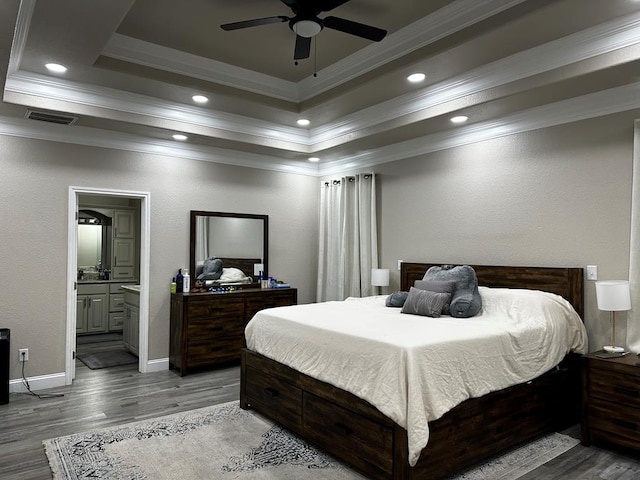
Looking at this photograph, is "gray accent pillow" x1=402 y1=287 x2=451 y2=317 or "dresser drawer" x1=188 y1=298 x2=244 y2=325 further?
"dresser drawer" x1=188 y1=298 x2=244 y2=325

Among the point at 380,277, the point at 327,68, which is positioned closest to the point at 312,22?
the point at 327,68

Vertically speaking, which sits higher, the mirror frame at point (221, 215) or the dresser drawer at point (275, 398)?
the mirror frame at point (221, 215)

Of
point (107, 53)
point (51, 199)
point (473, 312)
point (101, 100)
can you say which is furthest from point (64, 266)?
point (473, 312)

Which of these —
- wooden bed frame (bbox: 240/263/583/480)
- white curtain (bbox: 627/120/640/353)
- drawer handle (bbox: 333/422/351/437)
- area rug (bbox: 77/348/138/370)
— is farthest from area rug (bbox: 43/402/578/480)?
area rug (bbox: 77/348/138/370)

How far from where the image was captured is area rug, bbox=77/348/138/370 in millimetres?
5281

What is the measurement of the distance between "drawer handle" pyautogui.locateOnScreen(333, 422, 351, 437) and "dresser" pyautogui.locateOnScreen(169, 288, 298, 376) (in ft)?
8.09

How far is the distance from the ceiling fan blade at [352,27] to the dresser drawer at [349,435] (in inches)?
90.8

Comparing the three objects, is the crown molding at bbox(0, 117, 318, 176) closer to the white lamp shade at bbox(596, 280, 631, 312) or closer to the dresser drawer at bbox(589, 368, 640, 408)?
the white lamp shade at bbox(596, 280, 631, 312)

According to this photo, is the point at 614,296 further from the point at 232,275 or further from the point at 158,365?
the point at 158,365

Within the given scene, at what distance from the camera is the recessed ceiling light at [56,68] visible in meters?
3.50

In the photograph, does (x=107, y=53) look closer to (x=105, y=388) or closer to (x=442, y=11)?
(x=442, y=11)

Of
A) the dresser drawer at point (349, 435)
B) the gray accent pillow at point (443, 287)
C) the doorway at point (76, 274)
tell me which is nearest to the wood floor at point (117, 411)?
the doorway at point (76, 274)

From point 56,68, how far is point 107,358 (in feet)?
11.4

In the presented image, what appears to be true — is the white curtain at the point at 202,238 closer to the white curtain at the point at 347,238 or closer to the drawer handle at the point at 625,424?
the white curtain at the point at 347,238
